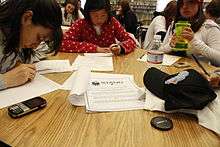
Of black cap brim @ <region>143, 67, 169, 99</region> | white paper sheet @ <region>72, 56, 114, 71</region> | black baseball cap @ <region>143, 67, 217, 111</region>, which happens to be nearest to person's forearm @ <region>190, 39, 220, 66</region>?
white paper sheet @ <region>72, 56, 114, 71</region>

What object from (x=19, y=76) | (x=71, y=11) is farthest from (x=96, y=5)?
(x=71, y=11)

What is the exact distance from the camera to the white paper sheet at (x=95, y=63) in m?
1.37

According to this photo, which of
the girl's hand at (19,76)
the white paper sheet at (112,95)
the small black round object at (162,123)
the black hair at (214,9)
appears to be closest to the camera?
the small black round object at (162,123)

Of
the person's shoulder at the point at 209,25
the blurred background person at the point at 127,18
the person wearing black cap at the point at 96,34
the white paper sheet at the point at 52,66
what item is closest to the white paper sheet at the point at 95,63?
the white paper sheet at the point at 52,66

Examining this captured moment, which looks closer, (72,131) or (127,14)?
(72,131)

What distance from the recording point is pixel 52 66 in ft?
4.50

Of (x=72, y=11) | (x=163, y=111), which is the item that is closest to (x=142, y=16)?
(x=72, y=11)

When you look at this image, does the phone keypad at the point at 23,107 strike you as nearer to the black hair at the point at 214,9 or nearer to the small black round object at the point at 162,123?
the small black round object at the point at 162,123

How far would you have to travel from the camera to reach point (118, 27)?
199 cm

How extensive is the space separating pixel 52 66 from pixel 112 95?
1.66 ft

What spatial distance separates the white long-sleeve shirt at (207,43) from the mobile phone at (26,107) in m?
→ 1.07

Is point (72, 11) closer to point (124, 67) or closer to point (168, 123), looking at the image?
point (124, 67)

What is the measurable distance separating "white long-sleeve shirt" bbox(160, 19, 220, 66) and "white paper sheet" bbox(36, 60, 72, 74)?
737 mm

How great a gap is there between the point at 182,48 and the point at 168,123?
730 millimetres
